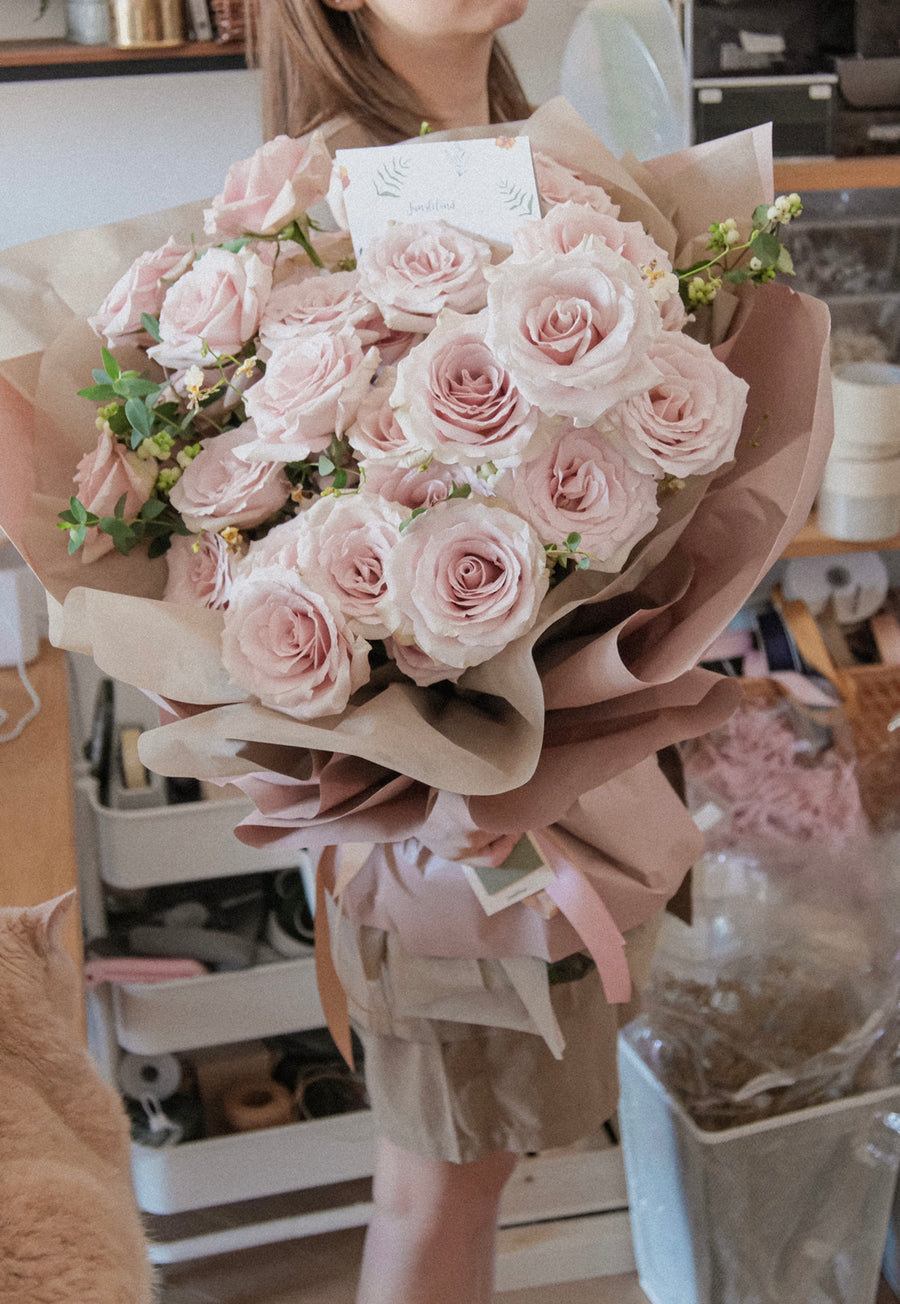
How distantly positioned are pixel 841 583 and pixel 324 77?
120 centimetres

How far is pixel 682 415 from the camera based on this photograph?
665 millimetres

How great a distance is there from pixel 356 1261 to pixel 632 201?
59.1 inches

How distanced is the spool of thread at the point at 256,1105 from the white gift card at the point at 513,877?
3.24ft

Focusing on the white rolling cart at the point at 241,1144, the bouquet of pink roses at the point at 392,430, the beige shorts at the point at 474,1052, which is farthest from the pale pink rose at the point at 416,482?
the white rolling cart at the point at 241,1144

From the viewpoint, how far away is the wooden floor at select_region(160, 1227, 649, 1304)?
1629mm

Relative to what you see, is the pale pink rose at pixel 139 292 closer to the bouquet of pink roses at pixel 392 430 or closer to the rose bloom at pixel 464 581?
the bouquet of pink roses at pixel 392 430

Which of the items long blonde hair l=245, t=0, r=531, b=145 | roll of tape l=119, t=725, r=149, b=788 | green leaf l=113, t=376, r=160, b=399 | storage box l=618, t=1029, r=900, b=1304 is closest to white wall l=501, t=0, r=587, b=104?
long blonde hair l=245, t=0, r=531, b=145

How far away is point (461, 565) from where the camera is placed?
2.07 feet

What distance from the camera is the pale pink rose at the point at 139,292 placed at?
75 centimetres

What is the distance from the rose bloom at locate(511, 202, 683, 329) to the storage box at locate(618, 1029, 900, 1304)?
3.37ft

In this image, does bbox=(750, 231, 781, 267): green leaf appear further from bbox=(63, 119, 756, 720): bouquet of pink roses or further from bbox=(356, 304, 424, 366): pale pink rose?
bbox=(356, 304, 424, 366): pale pink rose

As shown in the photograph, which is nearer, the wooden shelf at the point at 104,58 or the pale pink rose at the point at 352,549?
the pale pink rose at the point at 352,549

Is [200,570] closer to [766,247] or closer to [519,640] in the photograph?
[519,640]

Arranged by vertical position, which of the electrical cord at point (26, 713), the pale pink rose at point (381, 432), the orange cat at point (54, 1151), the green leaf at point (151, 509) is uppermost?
the pale pink rose at point (381, 432)
